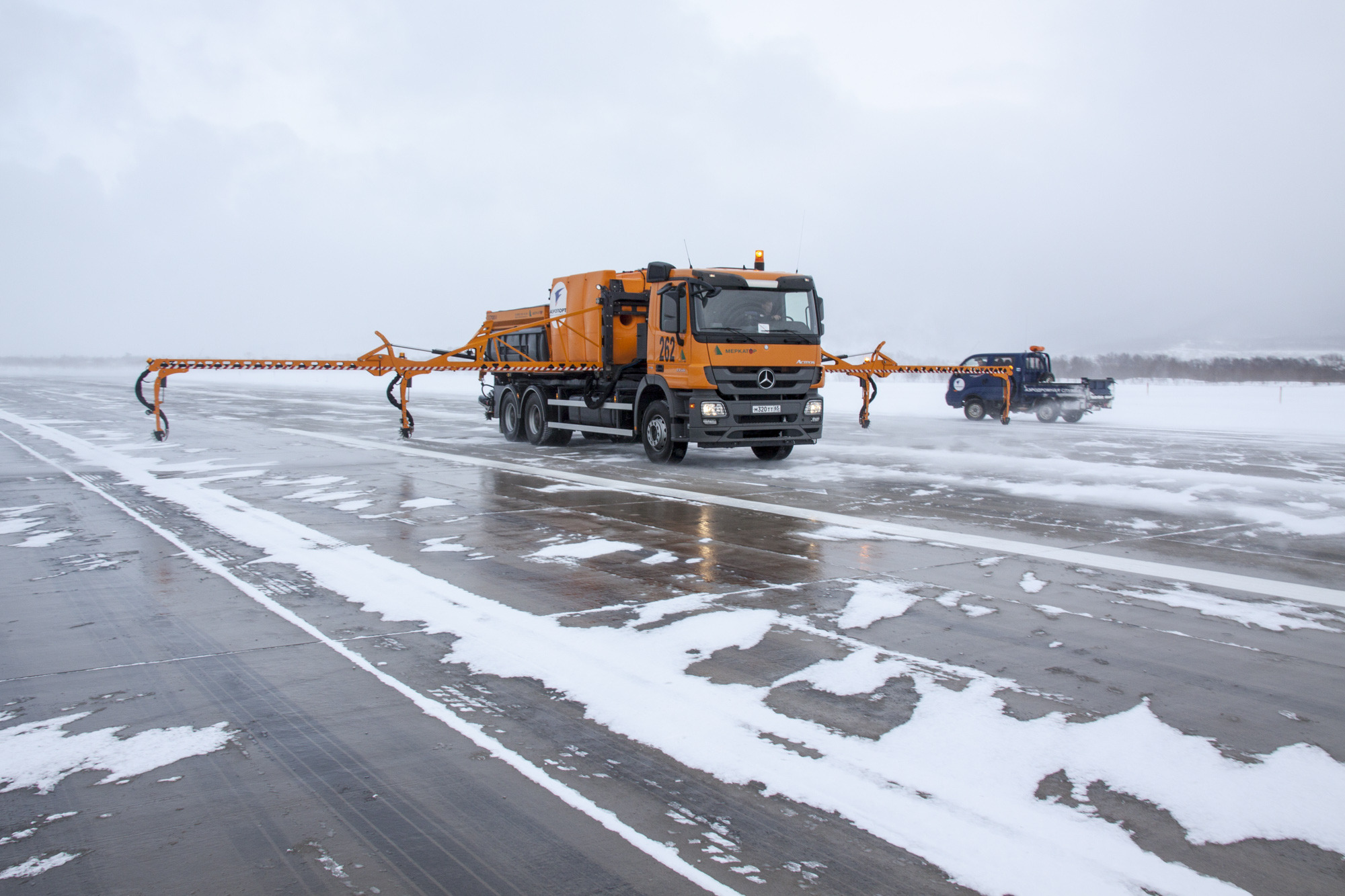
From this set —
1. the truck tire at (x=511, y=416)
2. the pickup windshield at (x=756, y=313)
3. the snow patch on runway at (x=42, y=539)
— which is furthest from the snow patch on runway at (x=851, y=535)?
the truck tire at (x=511, y=416)

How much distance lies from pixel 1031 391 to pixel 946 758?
75.2ft

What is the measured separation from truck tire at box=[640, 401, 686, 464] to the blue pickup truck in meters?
12.2

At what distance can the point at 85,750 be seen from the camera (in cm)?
386

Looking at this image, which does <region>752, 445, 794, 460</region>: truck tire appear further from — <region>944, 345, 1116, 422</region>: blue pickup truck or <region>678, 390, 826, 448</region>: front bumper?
<region>944, 345, 1116, 422</region>: blue pickup truck

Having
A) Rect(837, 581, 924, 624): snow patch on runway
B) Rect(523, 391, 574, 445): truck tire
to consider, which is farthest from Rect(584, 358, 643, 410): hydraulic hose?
Rect(837, 581, 924, 624): snow patch on runway

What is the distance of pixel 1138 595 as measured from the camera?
6383 millimetres

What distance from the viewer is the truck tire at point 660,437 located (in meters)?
14.2

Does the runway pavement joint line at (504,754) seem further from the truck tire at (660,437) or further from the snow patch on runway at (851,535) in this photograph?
the truck tire at (660,437)

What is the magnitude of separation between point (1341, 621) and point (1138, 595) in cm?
110

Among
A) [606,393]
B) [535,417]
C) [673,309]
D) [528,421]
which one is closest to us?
[673,309]

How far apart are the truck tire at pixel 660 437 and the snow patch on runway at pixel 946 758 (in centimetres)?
854

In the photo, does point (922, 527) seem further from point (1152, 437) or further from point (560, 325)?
point (1152, 437)

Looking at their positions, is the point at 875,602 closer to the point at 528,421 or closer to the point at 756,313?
the point at 756,313

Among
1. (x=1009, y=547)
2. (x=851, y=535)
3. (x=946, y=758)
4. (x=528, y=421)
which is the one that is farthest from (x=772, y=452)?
(x=946, y=758)
